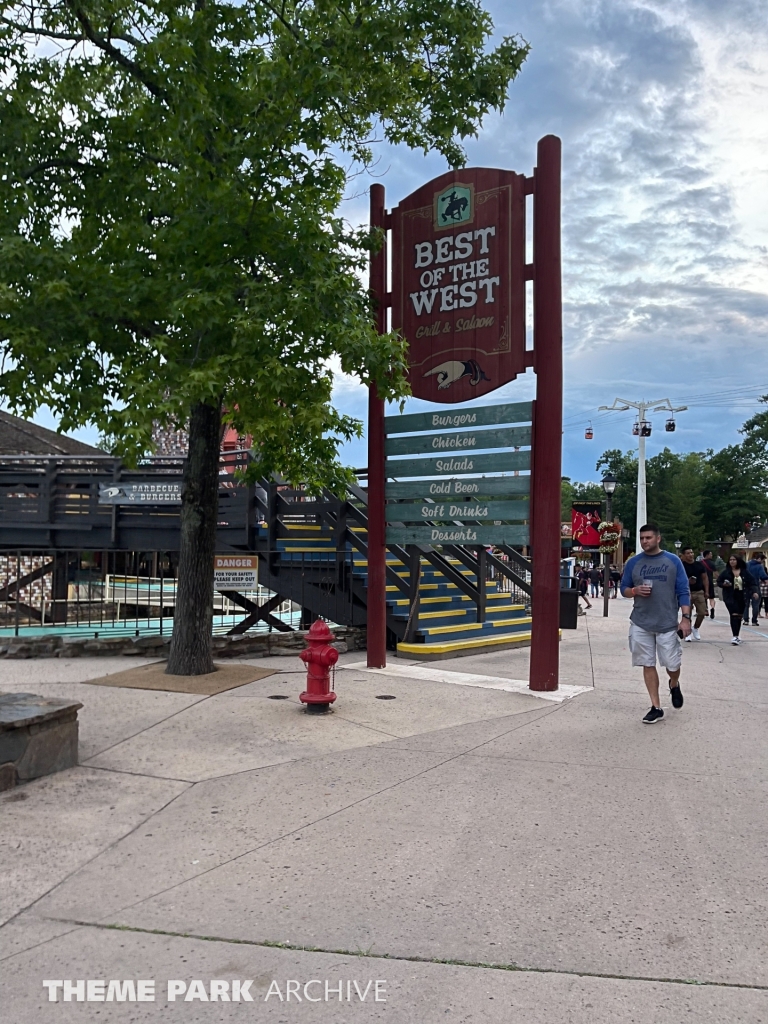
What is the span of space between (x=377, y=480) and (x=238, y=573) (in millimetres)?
3297

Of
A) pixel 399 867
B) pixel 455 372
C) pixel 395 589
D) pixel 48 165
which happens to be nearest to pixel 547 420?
pixel 455 372

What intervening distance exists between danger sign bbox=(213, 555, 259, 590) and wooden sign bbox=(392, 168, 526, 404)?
4161 millimetres

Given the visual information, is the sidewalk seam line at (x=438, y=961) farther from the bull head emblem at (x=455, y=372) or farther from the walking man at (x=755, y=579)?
the walking man at (x=755, y=579)

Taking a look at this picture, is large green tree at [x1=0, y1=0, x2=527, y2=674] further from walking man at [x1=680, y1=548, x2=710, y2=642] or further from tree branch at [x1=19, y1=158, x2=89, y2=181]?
walking man at [x1=680, y1=548, x2=710, y2=642]

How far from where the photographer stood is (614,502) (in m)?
86.8

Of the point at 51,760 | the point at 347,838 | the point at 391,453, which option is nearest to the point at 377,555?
the point at 391,453

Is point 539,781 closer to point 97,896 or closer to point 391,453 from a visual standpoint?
point 97,896

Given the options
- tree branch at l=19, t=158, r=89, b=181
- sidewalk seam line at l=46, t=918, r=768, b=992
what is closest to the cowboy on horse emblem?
tree branch at l=19, t=158, r=89, b=181

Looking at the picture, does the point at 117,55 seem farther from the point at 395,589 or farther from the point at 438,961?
the point at 438,961

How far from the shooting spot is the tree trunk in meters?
10.0

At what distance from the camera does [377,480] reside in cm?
1102

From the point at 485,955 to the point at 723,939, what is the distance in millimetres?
1025

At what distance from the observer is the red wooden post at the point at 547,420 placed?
9.47 meters

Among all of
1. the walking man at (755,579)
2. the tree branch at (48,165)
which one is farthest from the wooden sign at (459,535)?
the walking man at (755,579)
